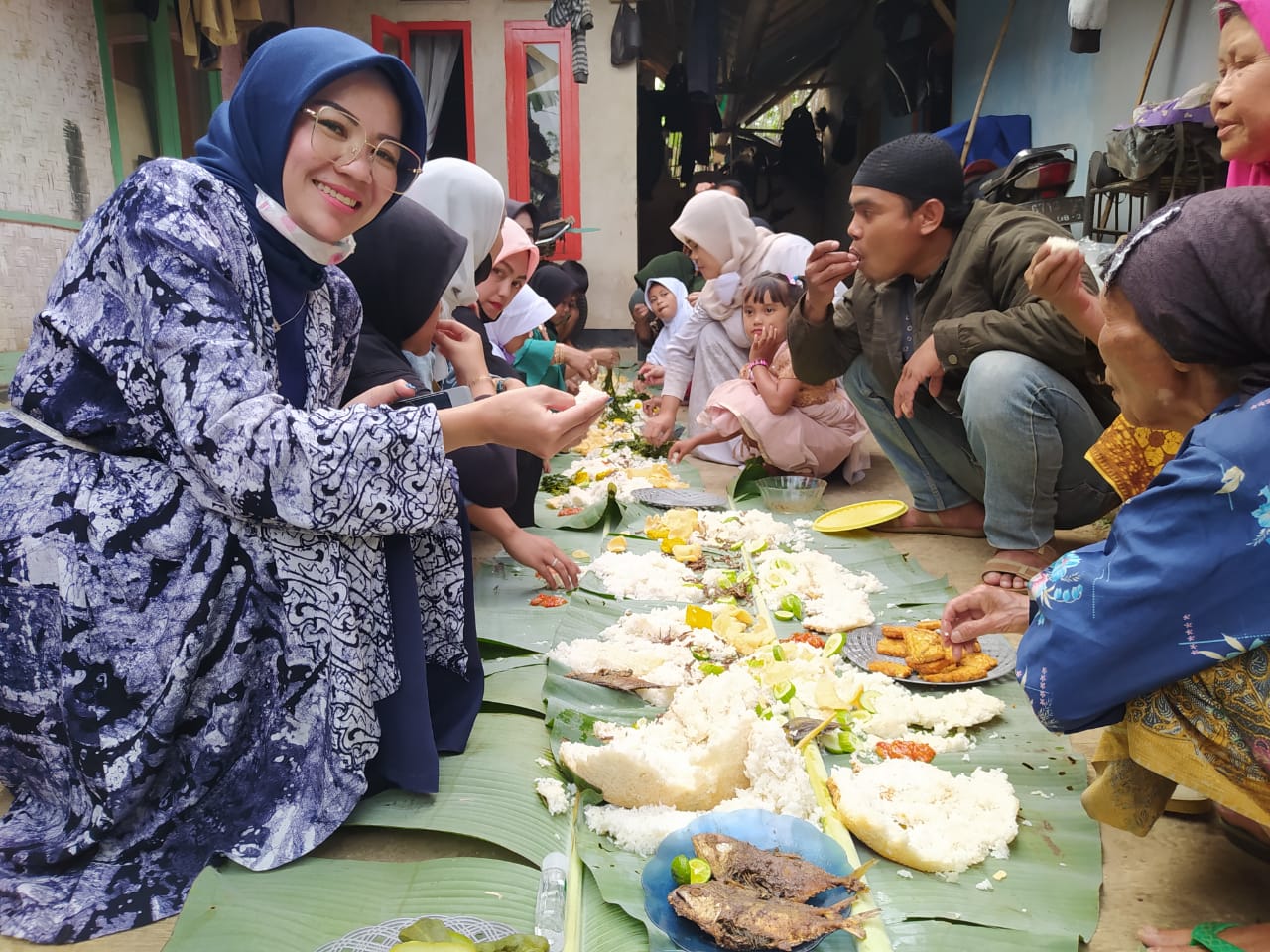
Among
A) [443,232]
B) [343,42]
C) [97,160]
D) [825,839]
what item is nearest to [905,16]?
[97,160]

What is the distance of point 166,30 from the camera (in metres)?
6.71

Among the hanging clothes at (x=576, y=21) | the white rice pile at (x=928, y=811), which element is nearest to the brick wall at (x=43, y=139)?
the hanging clothes at (x=576, y=21)

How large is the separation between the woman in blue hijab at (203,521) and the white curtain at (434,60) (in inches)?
361

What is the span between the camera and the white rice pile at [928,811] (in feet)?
5.17

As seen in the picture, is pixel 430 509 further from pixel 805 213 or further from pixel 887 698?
pixel 805 213

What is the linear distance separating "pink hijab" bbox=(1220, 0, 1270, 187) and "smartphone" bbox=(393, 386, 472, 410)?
215 centimetres

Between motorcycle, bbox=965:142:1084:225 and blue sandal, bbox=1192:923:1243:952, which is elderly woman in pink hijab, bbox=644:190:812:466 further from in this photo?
blue sandal, bbox=1192:923:1243:952

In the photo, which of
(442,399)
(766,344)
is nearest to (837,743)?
(442,399)

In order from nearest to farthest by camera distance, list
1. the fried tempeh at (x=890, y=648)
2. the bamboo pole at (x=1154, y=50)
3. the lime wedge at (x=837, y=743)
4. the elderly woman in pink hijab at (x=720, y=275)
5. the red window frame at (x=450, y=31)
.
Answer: the lime wedge at (x=837, y=743) < the fried tempeh at (x=890, y=648) < the bamboo pole at (x=1154, y=50) < the elderly woman in pink hijab at (x=720, y=275) < the red window frame at (x=450, y=31)

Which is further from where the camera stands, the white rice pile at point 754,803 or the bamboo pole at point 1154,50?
the bamboo pole at point 1154,50

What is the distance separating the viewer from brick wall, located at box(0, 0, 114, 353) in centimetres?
516

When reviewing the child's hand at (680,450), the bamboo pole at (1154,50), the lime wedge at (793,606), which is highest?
the bamboo pole at (1154,50)

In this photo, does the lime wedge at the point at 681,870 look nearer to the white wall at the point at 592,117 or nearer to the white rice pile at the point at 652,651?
the white rice pile at the point at 652,651

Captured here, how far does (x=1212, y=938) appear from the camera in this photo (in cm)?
133
